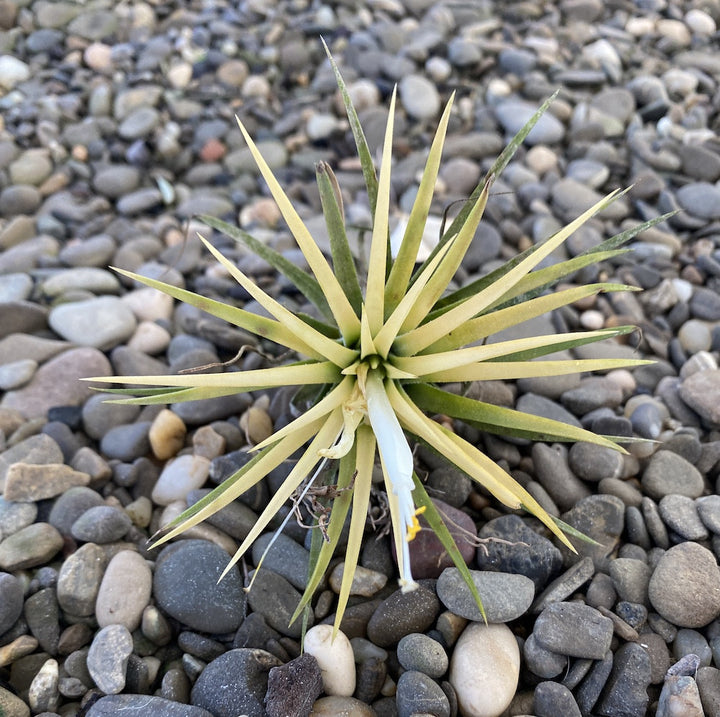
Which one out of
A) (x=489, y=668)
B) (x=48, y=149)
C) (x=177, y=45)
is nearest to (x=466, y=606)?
(x=489, y=668)

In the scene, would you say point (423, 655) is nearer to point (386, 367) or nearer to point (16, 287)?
point (386, 367)

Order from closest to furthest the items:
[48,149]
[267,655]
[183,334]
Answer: [267,655] < [183,334] < [48,149]

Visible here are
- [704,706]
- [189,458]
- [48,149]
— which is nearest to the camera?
[704,706]

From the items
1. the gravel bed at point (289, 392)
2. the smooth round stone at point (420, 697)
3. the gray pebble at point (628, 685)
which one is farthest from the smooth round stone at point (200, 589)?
the gray pebble at point (628, 685)

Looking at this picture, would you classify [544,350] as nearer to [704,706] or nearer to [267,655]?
[704,706]

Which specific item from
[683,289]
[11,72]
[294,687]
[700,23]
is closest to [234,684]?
[294,687]
